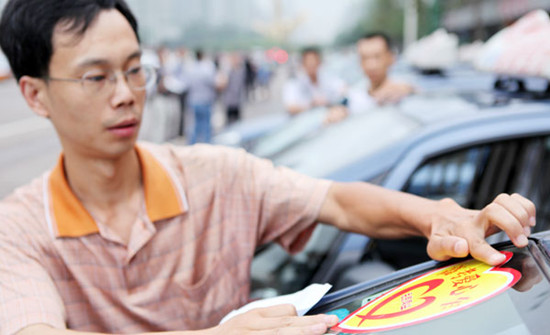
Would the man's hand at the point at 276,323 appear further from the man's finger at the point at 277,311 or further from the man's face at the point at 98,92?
Answer: the man's face at the point at 98,92

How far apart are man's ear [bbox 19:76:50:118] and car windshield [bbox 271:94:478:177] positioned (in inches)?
44.4

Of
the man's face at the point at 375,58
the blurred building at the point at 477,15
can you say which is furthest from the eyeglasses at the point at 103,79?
the blurred building at the point at 477,15

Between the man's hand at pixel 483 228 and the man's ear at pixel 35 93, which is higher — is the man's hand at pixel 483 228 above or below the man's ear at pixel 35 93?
below

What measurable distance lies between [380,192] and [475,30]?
11.4 metres

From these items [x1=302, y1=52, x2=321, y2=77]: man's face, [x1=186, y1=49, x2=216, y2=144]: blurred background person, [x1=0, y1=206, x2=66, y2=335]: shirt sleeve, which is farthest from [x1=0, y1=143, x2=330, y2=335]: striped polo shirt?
[x1=186, y1=49, x2=216, y2=144]: blurred background person

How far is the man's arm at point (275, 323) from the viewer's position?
962 millimetres

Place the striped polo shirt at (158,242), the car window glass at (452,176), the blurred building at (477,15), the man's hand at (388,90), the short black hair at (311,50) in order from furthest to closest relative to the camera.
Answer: the blurred building at (477,15)
the short black hair at (311,50)
the man's hand at (388,90)
the car window glass at (452,176)
the striped polo shirt at (158,242)

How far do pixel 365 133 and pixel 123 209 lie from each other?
50.4 inches

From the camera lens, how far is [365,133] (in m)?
2.47

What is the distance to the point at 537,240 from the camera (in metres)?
1.03

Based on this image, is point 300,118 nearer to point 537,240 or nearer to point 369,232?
point 369,232

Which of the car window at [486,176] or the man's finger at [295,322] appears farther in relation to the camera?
the car window at [486,176]

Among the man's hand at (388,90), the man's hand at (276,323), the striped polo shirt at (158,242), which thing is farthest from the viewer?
the man's hand at (388,90)

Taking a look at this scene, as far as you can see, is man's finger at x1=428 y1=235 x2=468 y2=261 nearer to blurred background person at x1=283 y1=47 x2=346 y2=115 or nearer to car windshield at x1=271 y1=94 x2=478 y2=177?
car windshield at x1=271 y1=94 x2=478 y2=177
